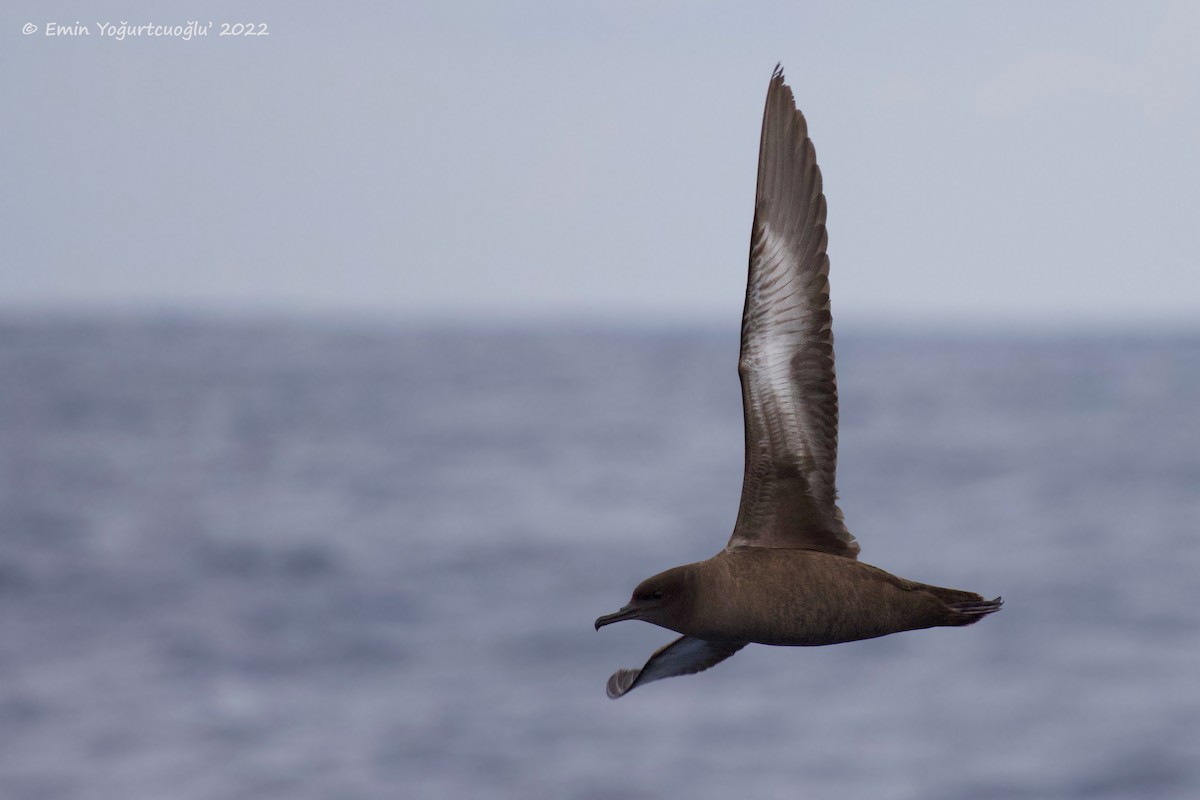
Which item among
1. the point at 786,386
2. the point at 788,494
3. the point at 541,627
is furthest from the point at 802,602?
the point at 541,627

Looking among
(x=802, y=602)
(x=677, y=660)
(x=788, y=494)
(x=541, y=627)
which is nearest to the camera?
(x=802, y=602)

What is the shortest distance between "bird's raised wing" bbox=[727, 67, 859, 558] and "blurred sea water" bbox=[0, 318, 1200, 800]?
70.4ft

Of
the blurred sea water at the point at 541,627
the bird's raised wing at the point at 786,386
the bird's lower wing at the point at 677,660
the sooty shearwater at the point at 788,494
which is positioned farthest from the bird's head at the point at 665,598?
the blurred sea water at the point at 541,627

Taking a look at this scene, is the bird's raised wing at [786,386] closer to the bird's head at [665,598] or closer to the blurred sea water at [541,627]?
the bird's head at [665,598]

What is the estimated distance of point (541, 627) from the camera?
38125 millimetres

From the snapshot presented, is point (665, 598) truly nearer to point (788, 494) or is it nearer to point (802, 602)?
point (802, 602)

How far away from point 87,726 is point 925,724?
56.9ft

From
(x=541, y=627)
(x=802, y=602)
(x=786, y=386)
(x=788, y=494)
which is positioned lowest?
(x=541, y=627)

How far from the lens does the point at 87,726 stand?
3006 centimetres

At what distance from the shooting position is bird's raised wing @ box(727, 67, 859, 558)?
6609mm

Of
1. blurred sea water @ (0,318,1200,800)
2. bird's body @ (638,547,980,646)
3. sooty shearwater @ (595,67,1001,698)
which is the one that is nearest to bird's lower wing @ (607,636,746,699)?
sooty shearwater @ (595,67,1001,698)

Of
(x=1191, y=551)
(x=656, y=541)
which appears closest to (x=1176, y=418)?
(x=1191, y=551)

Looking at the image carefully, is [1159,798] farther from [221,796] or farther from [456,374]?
[456,374]

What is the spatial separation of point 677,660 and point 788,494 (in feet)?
3.83
